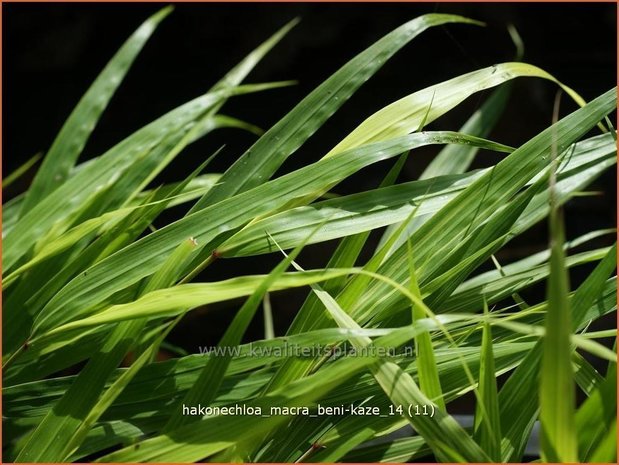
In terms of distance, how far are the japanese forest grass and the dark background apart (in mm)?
823

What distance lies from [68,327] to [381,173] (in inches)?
43.2

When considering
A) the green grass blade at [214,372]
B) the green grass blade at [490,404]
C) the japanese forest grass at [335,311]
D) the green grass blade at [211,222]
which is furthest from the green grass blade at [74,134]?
the green grass blade at [490,404]

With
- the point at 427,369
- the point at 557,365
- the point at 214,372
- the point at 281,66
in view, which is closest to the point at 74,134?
the point at 214,372

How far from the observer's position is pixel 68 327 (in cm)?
50

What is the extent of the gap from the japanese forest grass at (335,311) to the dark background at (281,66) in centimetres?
82

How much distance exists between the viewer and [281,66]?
5.56 ft

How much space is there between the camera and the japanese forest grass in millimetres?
456

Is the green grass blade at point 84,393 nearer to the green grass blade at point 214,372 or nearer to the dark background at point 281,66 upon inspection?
the green grass blade at point 214,372

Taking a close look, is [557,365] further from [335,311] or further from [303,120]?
[303,120]

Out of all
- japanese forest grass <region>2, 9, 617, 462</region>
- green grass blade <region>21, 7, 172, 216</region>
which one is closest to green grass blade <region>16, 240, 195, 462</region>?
japanese forest grass <region>2, 9, 617, 462</region>

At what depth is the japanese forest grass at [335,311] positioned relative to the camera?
0.46 metres

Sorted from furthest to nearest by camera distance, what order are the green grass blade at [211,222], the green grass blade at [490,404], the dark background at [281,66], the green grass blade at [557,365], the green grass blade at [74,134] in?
the dark background at [281,66] < the green grass blade at [74,134] < the green grass blade at [211,222] < the green grass blade at [490,404] < the green grass blade at [557,365]

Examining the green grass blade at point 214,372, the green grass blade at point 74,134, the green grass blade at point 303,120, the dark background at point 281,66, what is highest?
the dark background at point 281,66

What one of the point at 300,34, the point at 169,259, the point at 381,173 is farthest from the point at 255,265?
the point at 169,259
